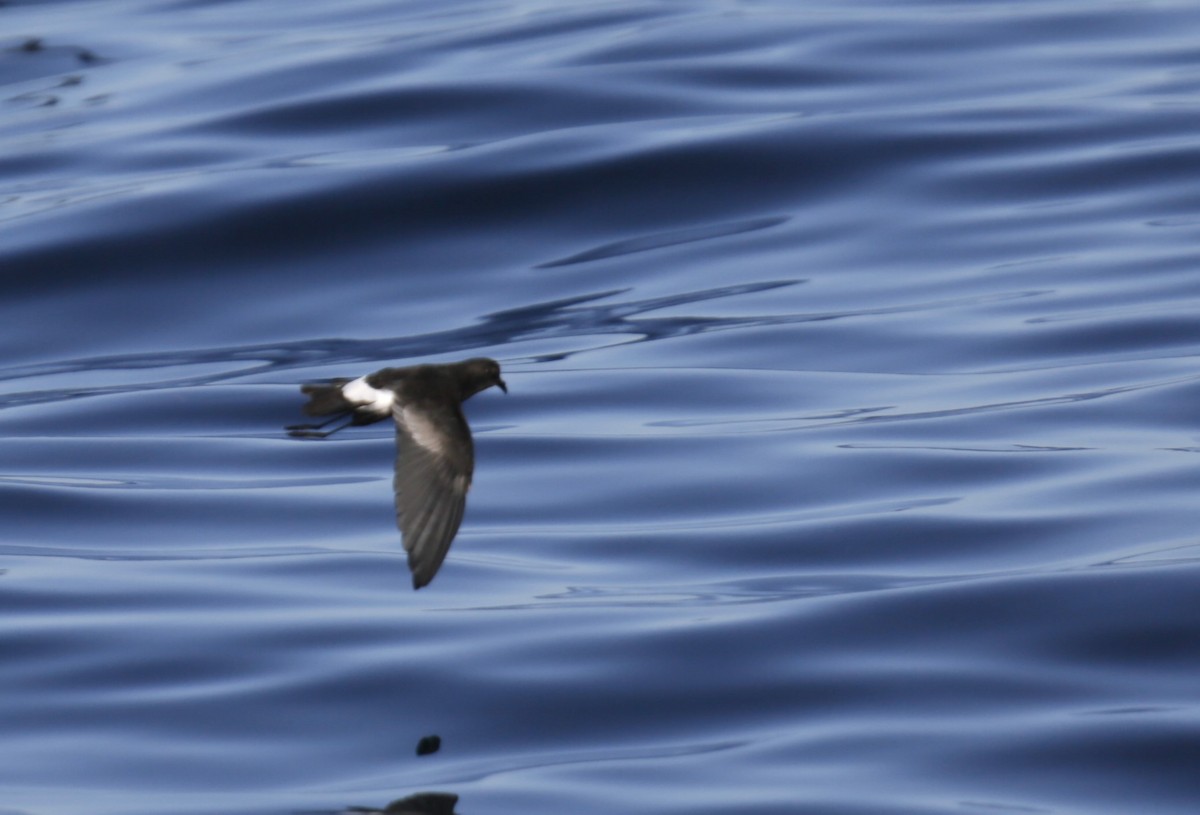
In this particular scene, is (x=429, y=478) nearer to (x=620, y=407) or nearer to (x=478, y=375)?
(x=478, y=375)

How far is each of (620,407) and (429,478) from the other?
5871mm

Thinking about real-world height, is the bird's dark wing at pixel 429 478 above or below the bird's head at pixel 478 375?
below

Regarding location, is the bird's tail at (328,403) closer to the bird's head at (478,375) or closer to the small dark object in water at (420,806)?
the bird's head at (478,375)

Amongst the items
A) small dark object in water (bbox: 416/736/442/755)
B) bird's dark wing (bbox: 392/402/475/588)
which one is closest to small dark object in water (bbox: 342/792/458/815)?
small dark object in water (bbox: 416/736/442/755)

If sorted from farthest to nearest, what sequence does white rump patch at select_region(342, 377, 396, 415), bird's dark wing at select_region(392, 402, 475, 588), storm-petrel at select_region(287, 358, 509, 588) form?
white rump patch at select_region(342, 377, 396, 415), storm-petrel at select_region(287, 358, 509, 588), bird's dark wing at select_region(392, 402, 475, 588)

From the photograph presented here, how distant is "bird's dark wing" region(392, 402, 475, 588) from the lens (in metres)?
5.74

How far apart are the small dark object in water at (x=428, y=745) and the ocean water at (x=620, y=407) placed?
52 mm

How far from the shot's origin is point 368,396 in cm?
657

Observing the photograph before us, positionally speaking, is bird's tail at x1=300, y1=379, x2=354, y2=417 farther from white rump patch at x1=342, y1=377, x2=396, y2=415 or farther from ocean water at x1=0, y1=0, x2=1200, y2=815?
ocean water at x1=0, y1=0, x2=1200, y2=815

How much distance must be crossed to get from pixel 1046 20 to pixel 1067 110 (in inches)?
150

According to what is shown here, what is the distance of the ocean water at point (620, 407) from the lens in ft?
22.4

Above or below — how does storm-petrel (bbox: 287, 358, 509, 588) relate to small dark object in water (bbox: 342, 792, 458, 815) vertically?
above

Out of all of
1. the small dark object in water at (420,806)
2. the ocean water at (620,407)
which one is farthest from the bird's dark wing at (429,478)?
the ocean water at (620,407)

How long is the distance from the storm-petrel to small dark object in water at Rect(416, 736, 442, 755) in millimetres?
1052
